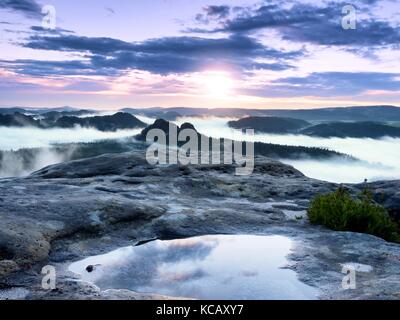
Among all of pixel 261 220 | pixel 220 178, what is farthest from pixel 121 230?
pixel 220 178

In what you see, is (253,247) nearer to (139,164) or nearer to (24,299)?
(24,299)

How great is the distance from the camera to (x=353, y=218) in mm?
12375

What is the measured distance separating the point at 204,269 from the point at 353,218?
5242mm

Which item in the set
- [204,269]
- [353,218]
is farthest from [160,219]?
[353,218]

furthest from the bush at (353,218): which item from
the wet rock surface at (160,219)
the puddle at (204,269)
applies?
the puddle at (204,269)

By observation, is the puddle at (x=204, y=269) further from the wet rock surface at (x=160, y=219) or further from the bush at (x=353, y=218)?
the bush at (x=353, y=218)

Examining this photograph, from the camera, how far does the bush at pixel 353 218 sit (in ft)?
40.1

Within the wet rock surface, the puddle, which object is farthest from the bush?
the puddle

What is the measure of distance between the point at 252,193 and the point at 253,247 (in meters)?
6.08

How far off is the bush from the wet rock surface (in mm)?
362

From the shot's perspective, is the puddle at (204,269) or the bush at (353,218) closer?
the puddle at (204,269)

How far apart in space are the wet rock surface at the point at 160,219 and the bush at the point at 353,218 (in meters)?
0.36

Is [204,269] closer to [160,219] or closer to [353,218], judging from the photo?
[160,219]

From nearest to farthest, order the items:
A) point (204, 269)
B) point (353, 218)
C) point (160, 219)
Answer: point (204, 269) → point (160, 219) → point (353, 218)
